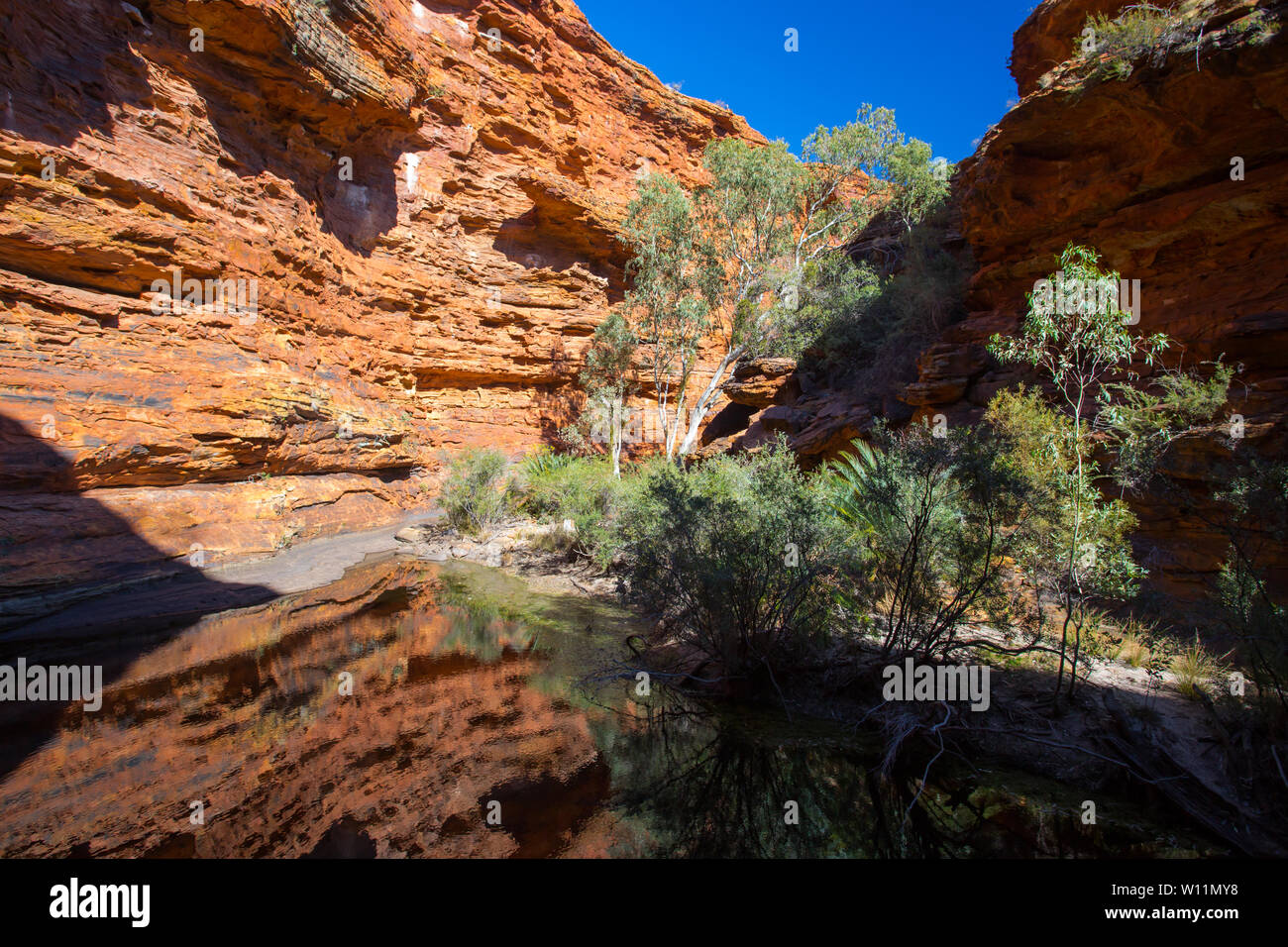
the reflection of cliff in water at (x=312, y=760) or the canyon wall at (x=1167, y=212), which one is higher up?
the canyon wall at (x=1167, y=212)

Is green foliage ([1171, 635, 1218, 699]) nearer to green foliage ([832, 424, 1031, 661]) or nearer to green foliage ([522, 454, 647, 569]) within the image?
green foliage ([832, 424, 1031, 661])

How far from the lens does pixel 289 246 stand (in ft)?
48.3

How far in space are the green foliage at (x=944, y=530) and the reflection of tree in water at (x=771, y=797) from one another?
4.82ft

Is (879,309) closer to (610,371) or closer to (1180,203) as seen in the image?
(1180,203)

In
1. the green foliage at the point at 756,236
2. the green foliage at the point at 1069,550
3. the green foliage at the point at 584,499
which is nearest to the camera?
the green foliage at the point at 1069,550

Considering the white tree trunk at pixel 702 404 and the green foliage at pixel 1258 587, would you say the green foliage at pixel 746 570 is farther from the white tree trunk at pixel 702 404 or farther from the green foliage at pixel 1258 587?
the white tree trunk at pixel 702 404

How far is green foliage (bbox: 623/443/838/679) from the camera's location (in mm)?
5582

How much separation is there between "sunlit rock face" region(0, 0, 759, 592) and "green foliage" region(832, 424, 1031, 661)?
38.7 ft

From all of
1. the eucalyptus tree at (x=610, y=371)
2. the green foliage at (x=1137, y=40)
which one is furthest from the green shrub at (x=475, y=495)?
the green foliage at (x=1137, y=40)

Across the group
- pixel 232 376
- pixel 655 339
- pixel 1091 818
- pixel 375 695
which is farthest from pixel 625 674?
pixel 655 339

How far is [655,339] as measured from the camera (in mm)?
20188

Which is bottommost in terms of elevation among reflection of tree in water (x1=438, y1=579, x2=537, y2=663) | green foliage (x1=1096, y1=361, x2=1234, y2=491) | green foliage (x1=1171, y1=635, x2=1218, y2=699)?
reflection of tree in water (x1=438, y1=579, x2=537, y2=663)

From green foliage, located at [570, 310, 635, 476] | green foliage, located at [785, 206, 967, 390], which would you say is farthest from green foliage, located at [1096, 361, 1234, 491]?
green foliage, located at [570, 310, 635, 476]

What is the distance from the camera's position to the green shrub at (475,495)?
14.1 meters
